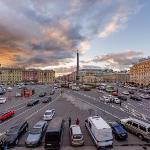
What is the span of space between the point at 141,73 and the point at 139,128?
120m

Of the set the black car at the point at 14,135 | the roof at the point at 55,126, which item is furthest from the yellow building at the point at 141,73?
the black car at the point at 14,135

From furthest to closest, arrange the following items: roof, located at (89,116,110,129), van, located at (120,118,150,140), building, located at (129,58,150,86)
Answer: building, located at (129,58,150,86) → van, located at (120,118,150,140) → roof, located at (89,116,110,129)

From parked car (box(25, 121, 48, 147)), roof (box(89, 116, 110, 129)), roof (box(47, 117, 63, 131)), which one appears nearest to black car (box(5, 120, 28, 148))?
parked car (box(25, 121, 48, 147))

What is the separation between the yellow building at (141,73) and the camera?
131 m

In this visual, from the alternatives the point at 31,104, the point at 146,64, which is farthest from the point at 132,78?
the point at 31,104

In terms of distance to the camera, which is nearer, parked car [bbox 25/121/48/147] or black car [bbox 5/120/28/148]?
parked car [bbox 25/121/48/147]

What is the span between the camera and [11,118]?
127 ft

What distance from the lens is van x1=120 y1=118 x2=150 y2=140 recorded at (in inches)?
1004

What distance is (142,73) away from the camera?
13925 centimetres

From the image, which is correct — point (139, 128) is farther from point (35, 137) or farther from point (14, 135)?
point (14, 135)

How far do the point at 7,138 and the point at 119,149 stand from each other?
1196 cm

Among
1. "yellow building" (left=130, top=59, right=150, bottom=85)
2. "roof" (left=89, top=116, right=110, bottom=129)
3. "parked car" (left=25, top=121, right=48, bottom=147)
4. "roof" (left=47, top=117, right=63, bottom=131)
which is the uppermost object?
"yellow building" (left=130, top=59, right=150, bottom=85)

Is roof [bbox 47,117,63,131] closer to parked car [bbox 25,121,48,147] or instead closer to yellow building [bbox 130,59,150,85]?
parked car [bbox 25,121,48,147]

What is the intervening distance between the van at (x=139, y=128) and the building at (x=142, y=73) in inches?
4165
